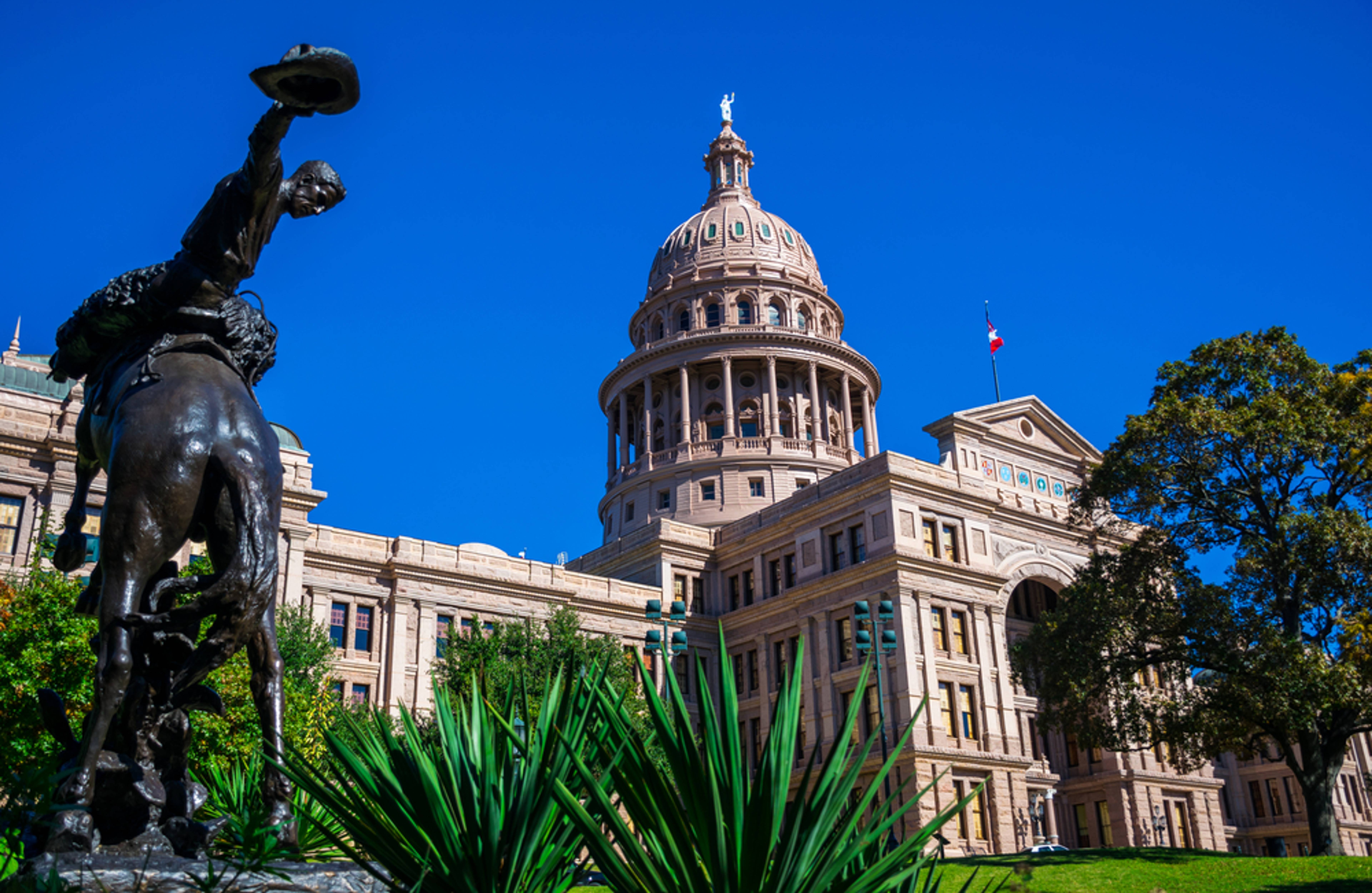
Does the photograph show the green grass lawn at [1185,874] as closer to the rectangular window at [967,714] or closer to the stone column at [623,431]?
the rectangular window at [967,714]

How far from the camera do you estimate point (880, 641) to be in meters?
32.7

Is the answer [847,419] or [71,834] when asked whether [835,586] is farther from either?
[71,834]

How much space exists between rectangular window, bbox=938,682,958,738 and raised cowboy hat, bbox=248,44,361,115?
46.5m

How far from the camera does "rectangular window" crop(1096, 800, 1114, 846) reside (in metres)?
55.1

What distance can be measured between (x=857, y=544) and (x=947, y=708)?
27.7ft

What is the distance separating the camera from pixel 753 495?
7219 cm

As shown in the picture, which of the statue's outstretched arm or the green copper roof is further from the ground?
the green copper roof

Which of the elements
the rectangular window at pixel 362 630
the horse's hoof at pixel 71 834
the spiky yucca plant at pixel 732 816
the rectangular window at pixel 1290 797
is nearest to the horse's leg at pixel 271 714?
Answer: the horse's hoof at pixel 71 834

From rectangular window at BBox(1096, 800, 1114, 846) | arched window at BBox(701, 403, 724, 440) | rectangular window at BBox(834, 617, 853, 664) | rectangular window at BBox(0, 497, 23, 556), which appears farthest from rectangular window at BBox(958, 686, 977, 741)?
rectangular window at BBox(0, 497, 23, 556)

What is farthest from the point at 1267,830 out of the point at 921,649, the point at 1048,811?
the point at 921,649

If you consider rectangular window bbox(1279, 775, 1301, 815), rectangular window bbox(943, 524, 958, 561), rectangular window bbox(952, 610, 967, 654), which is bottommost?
rectangular window bbox(1279, 775, 1301, 815)

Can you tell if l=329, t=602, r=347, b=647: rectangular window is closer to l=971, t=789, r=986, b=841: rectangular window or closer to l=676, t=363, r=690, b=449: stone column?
l=971, t=789, r=986, b=841: rectangular window

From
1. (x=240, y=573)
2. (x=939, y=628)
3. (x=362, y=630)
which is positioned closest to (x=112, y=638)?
(x=240, y=573)

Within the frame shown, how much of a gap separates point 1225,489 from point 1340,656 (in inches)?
222
